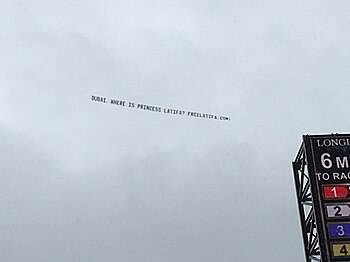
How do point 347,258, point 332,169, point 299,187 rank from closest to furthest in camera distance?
point 347,258 < point 332,169 < point 299,187

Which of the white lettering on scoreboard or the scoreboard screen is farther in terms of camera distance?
the white lettering on scoreboard

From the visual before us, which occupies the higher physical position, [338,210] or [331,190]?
[331,190]

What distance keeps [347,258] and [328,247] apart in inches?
30.1

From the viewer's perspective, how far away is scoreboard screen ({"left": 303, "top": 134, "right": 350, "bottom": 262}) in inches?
1000

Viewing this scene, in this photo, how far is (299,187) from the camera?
29328 millimetres

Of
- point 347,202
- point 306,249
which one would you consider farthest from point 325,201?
point 306,249

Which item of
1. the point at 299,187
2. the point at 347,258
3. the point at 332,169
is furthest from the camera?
the point at 299,187

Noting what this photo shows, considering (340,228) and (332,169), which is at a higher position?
(332,169)

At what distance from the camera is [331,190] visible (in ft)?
87.4

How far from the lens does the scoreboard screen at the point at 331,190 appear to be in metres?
25.4

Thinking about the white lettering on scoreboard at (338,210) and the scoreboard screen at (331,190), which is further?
the white lettering on scoreboard at (338,210)

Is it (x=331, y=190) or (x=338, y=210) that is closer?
(x=338, y=210)

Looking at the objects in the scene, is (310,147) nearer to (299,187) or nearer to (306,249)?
(299,187)

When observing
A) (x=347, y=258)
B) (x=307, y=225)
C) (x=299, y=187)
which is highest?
(x=299, y=187)
